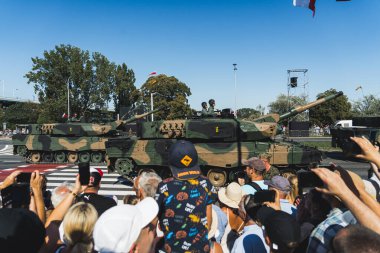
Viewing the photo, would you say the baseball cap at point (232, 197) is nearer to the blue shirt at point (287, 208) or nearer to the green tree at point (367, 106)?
the blue shirt at point (287, 208)

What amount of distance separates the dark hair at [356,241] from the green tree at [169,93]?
43.5 m

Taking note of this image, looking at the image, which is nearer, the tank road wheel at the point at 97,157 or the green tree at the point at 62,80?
the tank road wheel at the point at 97,157

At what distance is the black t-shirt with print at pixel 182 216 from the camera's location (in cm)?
293

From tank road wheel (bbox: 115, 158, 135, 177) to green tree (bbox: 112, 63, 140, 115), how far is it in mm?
34136

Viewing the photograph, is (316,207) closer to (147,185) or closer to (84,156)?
(147,185)

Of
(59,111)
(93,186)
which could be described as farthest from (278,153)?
(59,111)

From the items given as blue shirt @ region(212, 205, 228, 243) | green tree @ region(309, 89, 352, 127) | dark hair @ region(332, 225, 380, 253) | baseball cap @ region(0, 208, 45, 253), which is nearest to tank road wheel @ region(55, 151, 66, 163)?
blue shirt @ region(212, 205, 228, 243)

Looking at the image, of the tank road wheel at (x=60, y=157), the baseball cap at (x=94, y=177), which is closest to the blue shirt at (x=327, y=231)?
the baseball cap at (x=94, y=177)

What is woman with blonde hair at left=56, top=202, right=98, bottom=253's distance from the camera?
95.5 inches

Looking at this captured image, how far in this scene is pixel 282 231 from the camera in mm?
2258

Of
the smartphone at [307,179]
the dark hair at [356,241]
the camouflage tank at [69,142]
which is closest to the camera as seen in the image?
the dark hair at [356,241]

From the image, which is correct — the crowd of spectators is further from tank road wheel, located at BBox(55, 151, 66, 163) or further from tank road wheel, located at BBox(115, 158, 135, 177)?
tank road wheel, located at BBox(55, 151, 66, 163)

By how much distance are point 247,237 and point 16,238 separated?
1.96 meters

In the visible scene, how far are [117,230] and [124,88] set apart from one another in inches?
1789
